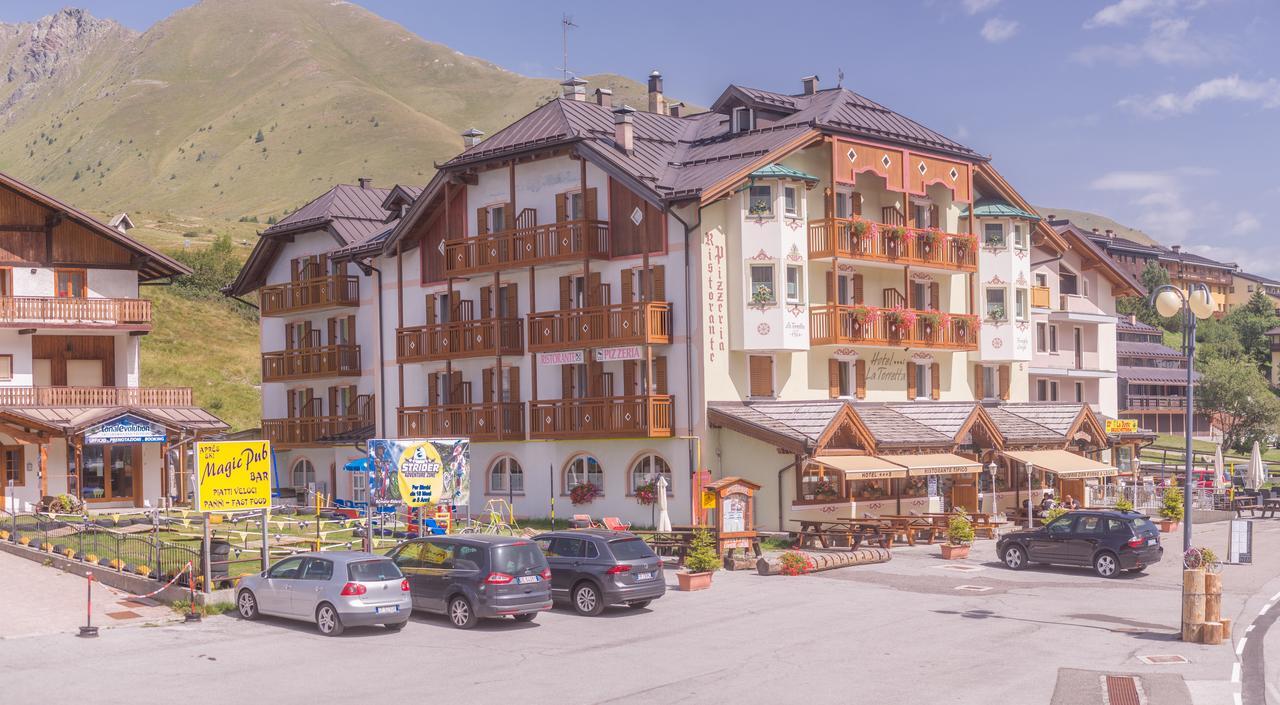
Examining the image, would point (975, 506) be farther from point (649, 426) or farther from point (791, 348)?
point (649, 426)

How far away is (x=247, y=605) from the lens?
26969 millimetres

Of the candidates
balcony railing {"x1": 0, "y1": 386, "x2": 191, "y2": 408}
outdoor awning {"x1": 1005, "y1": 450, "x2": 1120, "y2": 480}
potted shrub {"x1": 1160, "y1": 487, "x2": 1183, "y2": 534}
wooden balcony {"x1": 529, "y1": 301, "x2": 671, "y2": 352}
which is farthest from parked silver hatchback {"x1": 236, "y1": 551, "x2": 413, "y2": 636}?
potted shrub {"x1": 1160, "y1": 487, "x2": 1183, "y2": 534}

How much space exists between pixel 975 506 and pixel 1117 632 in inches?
959

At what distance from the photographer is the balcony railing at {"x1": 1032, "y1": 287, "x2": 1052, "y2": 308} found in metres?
59.9

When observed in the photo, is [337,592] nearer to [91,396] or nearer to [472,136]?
[91,396]

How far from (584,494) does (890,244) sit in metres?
13.7

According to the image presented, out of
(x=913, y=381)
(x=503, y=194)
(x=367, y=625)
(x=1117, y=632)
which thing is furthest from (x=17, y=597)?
(x=913, y=381)

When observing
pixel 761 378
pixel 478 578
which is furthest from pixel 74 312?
pixel 478 578

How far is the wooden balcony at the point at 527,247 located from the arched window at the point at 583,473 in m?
6.78

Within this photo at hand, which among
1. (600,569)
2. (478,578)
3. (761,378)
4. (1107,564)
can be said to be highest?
(761,378)

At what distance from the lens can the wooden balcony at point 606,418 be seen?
44188 millimetres

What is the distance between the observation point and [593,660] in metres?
22.9

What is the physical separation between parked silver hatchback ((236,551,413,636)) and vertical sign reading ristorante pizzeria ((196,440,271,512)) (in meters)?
3.05

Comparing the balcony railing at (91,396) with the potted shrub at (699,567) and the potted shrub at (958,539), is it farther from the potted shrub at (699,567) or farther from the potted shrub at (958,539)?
the potted shrub at (958,539)
